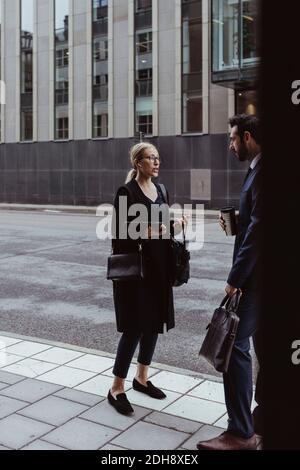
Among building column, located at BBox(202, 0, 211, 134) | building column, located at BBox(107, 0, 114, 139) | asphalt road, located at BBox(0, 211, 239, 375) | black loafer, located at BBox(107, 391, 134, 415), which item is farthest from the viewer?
building column, located at BBox(107, 0, 114, 139)

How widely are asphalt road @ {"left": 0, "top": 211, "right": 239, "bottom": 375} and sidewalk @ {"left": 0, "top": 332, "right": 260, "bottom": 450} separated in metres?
0.64

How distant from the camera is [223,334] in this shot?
3.33 meters

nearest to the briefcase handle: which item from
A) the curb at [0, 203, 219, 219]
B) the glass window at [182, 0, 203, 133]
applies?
the curb at [0, 203, 219, 219]

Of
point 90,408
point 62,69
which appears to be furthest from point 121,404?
point 62,69

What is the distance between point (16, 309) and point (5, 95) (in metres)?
30.5

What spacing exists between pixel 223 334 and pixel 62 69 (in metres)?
32.1

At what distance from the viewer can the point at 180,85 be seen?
28.9m

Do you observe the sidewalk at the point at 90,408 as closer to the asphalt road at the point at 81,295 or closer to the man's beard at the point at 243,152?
the asphalt road at the point at 81,295

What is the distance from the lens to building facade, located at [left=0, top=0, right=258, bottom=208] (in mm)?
27953

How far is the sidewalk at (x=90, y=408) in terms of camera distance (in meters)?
3.56

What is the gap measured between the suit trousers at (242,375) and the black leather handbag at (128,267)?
0.88m

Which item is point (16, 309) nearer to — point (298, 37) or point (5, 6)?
point (298, 37)

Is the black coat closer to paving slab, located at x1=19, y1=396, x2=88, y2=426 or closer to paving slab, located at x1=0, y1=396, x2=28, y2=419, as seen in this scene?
paving slab, located at x1=19, y1=396, x2=88, y2=426
